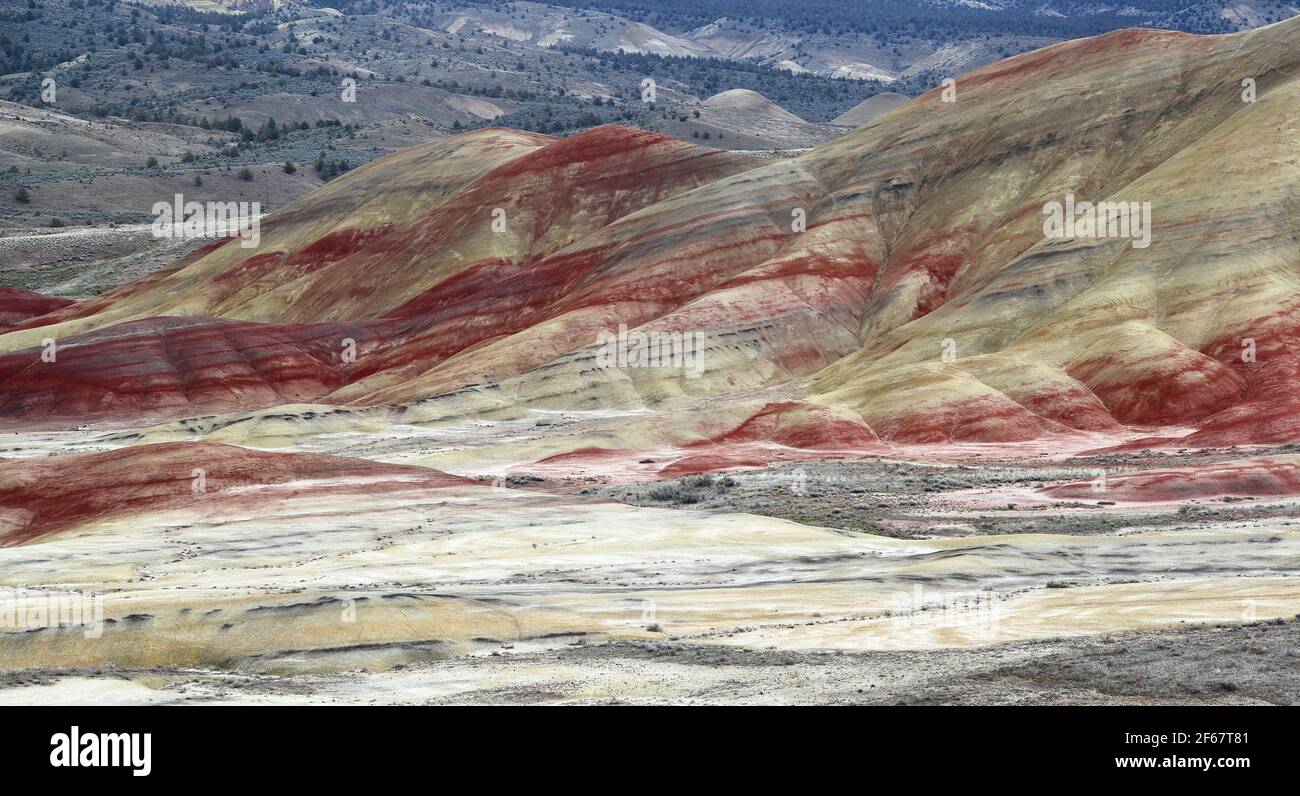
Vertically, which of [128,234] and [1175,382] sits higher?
[128,234]

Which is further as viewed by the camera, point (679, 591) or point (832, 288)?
point (832, 288)

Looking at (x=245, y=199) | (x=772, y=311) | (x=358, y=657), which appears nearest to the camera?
(x=358, y=657)

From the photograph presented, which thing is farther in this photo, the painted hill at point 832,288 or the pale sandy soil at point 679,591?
the painted hill at point 832,288

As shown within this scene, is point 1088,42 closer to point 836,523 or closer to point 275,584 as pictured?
point 836,523

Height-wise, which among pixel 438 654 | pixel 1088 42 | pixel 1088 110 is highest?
pixel 1088 42

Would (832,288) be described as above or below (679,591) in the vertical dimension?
above

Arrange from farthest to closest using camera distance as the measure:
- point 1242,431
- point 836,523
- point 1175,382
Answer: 1. point 1175,382
2. point 1242,431
3. point 836,523

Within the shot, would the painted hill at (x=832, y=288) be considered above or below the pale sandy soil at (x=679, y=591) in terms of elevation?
above

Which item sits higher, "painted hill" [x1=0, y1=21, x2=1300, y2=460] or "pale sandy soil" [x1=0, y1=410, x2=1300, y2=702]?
"painted hill" [x1=0, y1=21, x2=1300, y2=460]

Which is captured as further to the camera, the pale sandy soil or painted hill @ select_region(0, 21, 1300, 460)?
painted hill @ select_region(0, 21, 1300, 460)

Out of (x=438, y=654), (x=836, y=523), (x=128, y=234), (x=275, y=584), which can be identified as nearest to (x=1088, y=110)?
(x=836, y=523)
